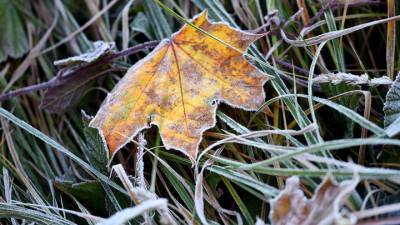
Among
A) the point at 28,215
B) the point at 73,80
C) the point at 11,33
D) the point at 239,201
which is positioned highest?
the point at 11,33

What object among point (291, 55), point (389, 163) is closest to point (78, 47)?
point (291, 55)

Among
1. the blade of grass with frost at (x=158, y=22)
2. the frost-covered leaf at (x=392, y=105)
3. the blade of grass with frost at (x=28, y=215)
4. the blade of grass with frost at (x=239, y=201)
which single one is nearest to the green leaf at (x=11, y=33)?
the blade of grass with frost at (x=158, y=22)

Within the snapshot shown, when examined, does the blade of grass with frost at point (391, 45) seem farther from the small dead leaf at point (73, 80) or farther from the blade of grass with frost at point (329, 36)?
the small dead leaf at point (73, 80)

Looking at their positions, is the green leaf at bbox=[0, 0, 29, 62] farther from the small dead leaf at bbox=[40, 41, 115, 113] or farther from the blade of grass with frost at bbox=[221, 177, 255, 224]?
the blade of grass with frost at bbox=[221, 177, 255, 224]

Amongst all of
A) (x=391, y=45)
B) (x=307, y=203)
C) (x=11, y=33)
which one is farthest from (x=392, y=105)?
(x=11, y=33)

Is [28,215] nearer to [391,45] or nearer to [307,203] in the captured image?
[307,203]

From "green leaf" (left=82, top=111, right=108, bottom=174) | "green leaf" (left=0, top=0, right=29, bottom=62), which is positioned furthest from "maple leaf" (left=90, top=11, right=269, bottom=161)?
"green leaf" (left=0, top=0, right=29, bottom=62)

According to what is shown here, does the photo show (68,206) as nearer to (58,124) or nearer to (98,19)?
(58,124)
